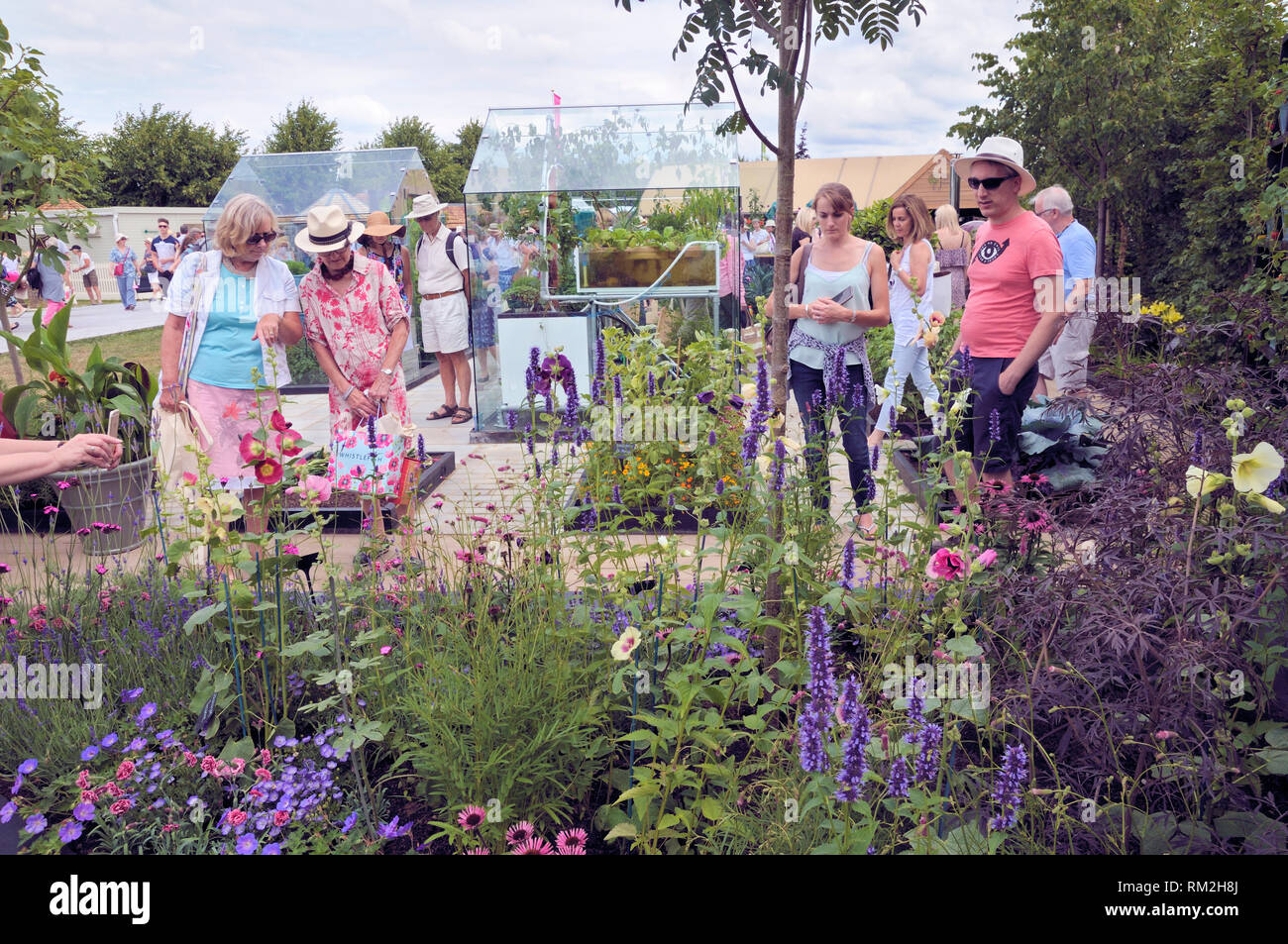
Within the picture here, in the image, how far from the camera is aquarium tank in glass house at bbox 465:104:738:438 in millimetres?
7195

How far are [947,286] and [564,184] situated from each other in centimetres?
330

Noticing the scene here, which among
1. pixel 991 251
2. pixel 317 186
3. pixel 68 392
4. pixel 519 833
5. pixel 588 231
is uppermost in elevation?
pixel 317 186

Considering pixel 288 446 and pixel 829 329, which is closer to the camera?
pixel 288 446

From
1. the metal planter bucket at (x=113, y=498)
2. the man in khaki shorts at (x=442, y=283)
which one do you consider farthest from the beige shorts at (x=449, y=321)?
the metal planter bucket at (x=113, y=498)

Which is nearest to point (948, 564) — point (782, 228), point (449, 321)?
point (782, 228)

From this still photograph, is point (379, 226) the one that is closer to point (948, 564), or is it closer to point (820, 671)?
point (948, 564)

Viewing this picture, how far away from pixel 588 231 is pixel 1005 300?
14.2 ft

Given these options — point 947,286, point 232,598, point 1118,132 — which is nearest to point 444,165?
point 1118,132

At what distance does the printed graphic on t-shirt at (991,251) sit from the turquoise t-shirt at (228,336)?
3.18 metres

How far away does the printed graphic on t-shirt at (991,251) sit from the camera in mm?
3711

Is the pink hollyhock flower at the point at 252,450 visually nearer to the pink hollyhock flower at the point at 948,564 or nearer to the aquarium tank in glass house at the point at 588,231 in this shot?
the pink hollyhock flower at the point at 948,564

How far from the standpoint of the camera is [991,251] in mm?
3770

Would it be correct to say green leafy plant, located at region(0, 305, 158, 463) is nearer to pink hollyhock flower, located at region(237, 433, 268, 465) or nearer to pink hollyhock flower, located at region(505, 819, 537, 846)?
pink hollyhock flower, located at region(237, 433, 268, 465)

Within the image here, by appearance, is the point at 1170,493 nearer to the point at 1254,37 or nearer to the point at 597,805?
the point at 597,805
